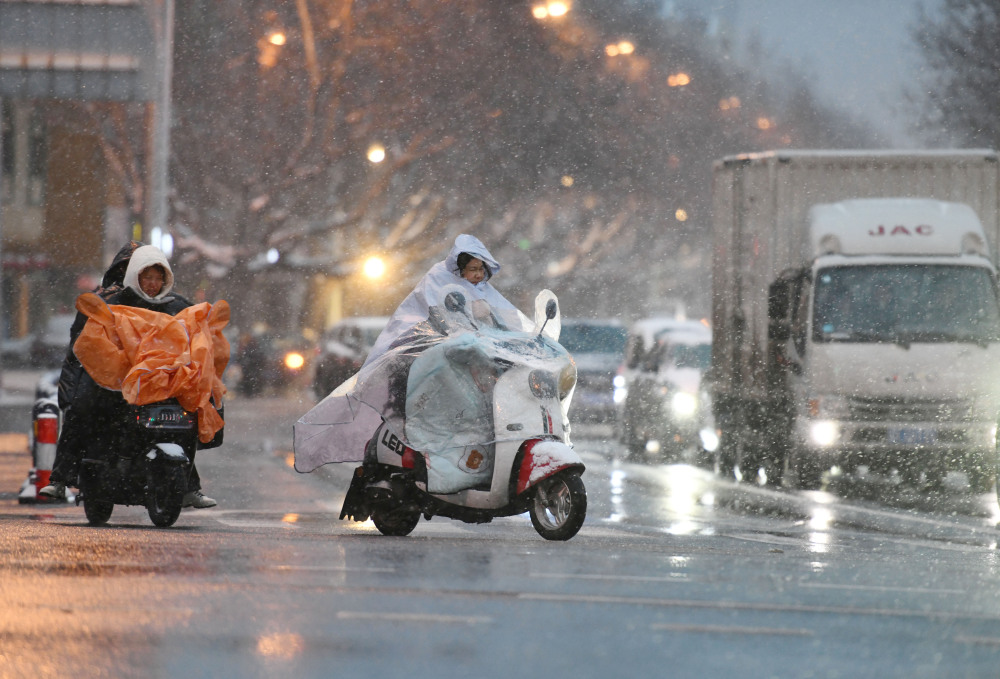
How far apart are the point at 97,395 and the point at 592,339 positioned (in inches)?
666

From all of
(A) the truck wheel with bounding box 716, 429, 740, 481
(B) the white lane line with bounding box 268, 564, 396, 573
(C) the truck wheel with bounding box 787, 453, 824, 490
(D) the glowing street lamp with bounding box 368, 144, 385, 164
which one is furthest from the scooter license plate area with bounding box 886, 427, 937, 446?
(D) the glowing street lamp with bounding box 368, 144, 385, 164

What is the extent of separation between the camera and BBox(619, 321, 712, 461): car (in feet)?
65.5

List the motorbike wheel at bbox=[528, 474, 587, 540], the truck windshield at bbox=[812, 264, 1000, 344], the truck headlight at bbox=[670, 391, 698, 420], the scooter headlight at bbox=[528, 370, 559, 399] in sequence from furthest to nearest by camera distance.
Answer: the truck headlight at bbox=[670, 391, 698, 420], the truck windshield at bbox=[812, 264, 1000, 344], the scooter headlight at bbox=[528, 370, 559, 399], the motorbike wheel at bbox=[528, 474, 587, 540]

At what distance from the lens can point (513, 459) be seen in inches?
373

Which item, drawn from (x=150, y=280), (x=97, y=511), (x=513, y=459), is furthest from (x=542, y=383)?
(x=97, y=511)

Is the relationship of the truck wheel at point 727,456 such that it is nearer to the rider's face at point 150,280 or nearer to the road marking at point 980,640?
the rider's face at point 150,280

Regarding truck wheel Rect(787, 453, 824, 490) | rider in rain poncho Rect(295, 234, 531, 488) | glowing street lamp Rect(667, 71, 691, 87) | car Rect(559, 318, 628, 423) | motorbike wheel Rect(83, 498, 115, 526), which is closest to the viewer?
rider in rain poncho Rect(295, 234, 531, 488)

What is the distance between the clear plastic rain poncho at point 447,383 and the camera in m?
9.48

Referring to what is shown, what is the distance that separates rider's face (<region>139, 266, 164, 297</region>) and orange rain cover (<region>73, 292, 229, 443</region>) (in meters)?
0.21

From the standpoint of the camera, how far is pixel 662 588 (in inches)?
300

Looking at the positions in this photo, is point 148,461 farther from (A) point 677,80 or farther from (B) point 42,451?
(A) point 677,80

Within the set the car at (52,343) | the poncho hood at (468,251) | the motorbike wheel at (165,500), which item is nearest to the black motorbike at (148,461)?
the motorbike wheel at (165,500)

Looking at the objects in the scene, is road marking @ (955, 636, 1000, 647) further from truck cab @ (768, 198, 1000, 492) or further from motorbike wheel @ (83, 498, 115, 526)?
truck cab @ (768, 198, 1000, 492)

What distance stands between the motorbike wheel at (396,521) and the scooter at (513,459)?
0.16 m
